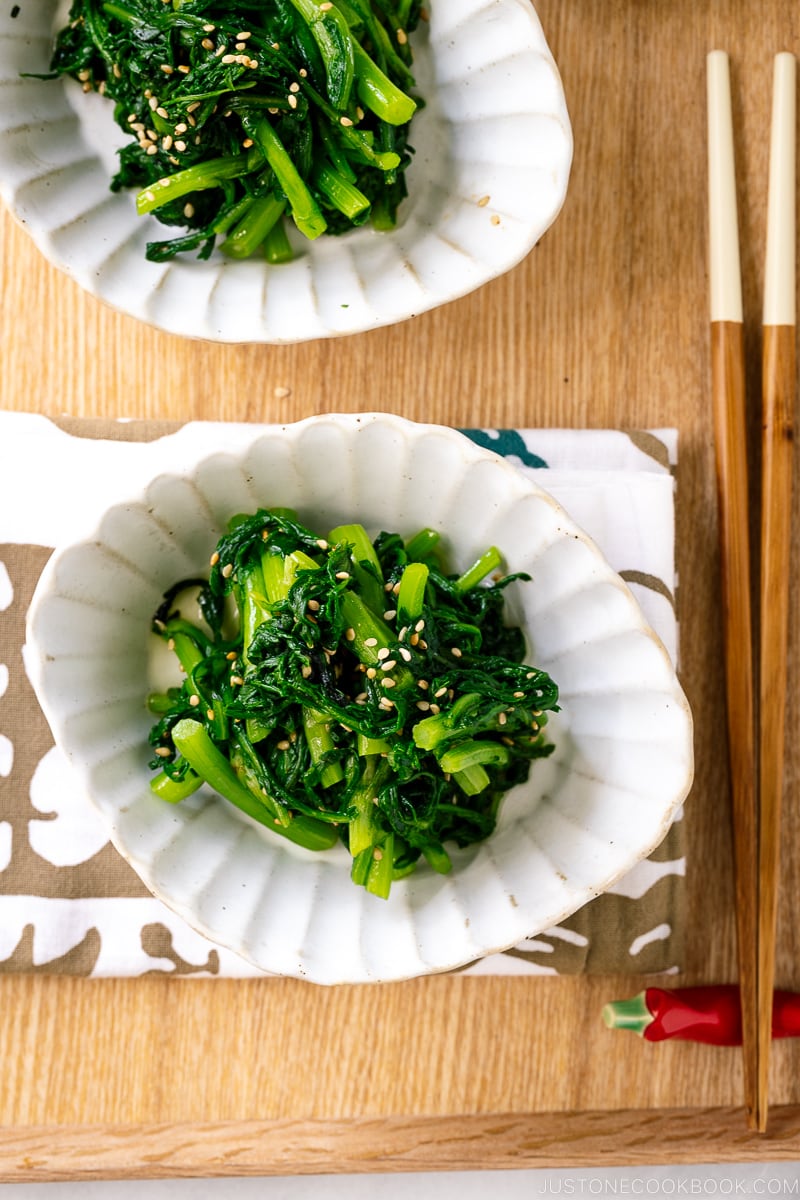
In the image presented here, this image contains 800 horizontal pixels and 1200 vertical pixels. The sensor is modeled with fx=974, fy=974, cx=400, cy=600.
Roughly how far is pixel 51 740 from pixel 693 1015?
126cm

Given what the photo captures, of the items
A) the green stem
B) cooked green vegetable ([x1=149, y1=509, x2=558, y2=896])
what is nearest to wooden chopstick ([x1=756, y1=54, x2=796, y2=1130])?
cooked green vegetable ([x1=149, y1=509, x2=558, y2=896])

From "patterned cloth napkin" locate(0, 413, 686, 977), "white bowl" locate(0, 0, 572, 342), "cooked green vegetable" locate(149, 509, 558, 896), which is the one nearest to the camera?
"cooked green vegetable" locate(149, 509, 558, 896)

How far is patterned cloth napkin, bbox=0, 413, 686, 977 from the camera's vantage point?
172 cm

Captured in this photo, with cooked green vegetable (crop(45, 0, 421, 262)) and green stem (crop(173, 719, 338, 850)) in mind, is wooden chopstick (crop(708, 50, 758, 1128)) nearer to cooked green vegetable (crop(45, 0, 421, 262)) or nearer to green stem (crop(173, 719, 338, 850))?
cooked green vegetable (crop(45, 0, 421, 262))

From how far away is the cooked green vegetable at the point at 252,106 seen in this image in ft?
5.12

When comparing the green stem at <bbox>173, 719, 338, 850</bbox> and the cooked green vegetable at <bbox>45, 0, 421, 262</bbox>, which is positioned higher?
the cooked green vegetable at <bbox>45, 0, 421, 262</bbox>

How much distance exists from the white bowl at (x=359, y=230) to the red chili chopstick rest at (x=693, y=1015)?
4.26ft

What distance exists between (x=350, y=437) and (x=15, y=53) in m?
0.92

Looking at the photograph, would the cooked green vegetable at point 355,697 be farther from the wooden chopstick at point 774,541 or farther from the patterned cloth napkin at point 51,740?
the wooden chopstick at point 774,541

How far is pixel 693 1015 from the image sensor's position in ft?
5.80

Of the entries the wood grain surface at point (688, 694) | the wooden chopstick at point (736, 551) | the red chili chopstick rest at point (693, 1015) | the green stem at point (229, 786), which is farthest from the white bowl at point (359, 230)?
the red chili chopstick rest at point (693, 1015)

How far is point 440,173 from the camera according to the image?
1.76 m

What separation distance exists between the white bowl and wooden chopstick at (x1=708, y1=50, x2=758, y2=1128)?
0.40 meters

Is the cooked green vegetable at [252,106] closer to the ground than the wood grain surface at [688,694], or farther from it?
farther from it
